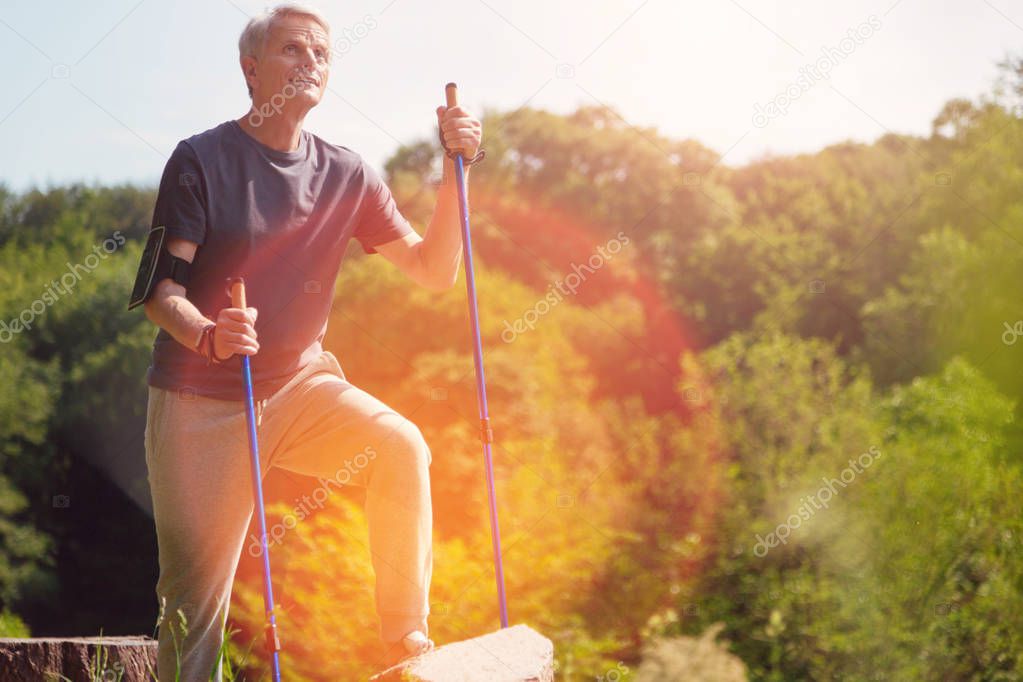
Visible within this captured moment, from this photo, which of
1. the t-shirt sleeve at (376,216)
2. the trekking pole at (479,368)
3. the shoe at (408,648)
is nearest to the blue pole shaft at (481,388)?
the trekking pole at (479,368)

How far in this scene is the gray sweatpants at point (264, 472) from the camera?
3.34m

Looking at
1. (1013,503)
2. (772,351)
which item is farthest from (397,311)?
(1013,503)

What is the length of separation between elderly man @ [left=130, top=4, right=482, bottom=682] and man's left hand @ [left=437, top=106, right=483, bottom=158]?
1.41 feet

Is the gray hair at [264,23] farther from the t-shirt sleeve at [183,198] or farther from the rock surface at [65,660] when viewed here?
the rock surface at [65,660]

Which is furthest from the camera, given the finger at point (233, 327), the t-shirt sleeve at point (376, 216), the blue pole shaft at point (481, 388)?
the t-shirt sleeve at point (376, 216)

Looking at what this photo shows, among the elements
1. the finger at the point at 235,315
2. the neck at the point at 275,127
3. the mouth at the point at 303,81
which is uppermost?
the mouth at the point at 303,81

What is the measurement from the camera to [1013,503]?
17359mm

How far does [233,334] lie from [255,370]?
34 cm

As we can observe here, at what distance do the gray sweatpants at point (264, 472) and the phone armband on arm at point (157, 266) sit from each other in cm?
32

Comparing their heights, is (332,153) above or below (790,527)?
above

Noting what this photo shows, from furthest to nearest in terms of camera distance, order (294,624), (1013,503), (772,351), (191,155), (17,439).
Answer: (17,439), (772,351), (1013,503), (294,624), (191,155)

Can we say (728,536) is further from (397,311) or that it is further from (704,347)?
(704,347)

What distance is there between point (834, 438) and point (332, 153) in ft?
56.0

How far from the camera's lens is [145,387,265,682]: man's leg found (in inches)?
137
